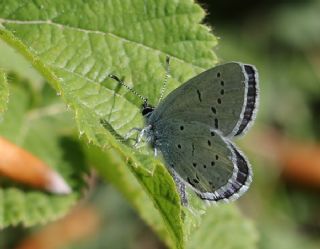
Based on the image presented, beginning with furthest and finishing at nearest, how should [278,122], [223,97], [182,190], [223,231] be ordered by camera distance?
[278,122] → [223,231] → [182,190] → [223,97]

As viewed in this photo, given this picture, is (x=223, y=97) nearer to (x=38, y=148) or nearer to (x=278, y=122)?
(x=38, y=148)

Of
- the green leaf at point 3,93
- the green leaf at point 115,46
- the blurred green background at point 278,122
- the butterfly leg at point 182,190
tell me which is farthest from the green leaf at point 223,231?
the blurred green background at point 278,122

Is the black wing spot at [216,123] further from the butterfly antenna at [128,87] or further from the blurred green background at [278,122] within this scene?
the blurred green background at [278,122]

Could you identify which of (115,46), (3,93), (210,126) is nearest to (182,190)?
(210,126)

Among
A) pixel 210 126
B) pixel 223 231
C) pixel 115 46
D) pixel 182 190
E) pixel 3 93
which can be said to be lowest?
pixel 223 231

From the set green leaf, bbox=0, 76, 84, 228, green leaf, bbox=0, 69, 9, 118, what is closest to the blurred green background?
green leaf, bbox=0, 76, 84, 228

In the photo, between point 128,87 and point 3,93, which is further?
point 128,87

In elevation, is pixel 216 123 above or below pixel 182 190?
above
